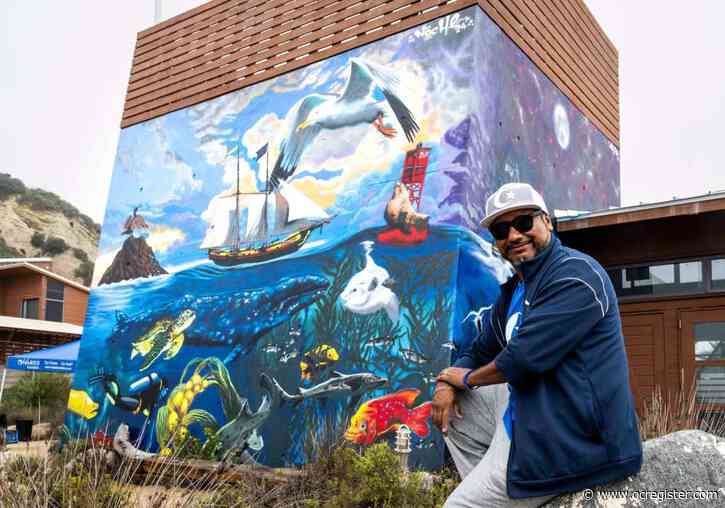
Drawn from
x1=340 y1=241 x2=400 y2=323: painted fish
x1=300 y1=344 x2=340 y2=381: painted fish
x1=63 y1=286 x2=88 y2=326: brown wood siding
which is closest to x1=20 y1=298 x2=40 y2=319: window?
x1=63 y1=286 x2=88 y2=326: brown wood siding

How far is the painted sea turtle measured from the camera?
415 inches

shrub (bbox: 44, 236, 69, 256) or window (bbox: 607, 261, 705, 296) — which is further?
shrub (bbox: 44, 236, 69, 256)

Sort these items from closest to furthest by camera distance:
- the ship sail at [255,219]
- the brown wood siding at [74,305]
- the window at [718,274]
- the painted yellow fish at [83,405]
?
the window at [718,274], the ship sail at [255,219], the painted yellow fish at [83,405], the brown wood siding at [74,305]

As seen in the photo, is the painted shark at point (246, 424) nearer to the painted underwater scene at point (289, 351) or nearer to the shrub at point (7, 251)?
the painted underwater scene at point (289, 351)

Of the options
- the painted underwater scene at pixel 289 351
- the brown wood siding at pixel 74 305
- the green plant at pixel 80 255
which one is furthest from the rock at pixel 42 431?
the green plant at pixel 80 255

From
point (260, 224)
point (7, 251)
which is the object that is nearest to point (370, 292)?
point (260, 224)

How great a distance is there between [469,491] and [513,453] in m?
0.20

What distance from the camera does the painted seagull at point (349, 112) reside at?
909 cm

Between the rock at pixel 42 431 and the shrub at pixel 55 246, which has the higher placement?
the shrub at pixel 55 246

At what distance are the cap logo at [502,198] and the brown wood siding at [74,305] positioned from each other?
30402 millimetres

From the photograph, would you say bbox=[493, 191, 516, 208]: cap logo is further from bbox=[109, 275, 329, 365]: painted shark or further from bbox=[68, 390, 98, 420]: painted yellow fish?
bbox=[68, 390, 98, 420]: painted yellow fish

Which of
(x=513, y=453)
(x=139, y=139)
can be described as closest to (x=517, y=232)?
(x=513, y=453)

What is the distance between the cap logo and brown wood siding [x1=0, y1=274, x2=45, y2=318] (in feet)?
97.9
